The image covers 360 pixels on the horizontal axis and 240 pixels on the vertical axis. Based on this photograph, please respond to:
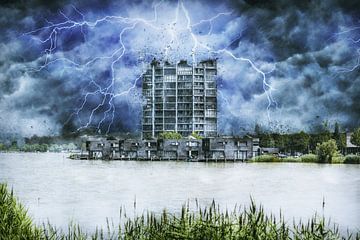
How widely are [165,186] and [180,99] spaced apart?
10.7 ft

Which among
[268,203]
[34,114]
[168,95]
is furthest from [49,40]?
[268,203]

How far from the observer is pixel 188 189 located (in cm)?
1530

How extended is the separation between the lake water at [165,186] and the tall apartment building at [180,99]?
1.65 metres

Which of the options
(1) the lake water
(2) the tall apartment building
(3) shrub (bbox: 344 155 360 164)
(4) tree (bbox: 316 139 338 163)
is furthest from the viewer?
(3) shrub (bbox: 344 155 360 164)

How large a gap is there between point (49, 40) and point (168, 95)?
4.20 meters

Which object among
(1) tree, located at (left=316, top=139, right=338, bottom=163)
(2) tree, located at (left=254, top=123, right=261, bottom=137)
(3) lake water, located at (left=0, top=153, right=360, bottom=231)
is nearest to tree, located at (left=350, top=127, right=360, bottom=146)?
(1) tree, located at (left=316, top=139, right=338, bottom=163)

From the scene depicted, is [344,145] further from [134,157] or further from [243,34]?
[134,157]

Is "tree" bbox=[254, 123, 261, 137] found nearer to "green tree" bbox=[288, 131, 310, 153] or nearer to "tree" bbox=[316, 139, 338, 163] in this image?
"green tree" bbox=[288, 131, 310, 153]

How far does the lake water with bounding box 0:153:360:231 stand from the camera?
11633 millimetres

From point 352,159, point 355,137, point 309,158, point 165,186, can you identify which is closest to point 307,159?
point 309,158

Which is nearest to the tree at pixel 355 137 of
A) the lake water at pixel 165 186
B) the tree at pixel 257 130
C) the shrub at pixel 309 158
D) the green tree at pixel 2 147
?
the lake water at pixel 165 186

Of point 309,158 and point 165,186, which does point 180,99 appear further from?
point 309,158

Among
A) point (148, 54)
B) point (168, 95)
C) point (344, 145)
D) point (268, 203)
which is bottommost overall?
point (268, 203)

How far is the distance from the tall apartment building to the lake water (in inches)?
64.8
